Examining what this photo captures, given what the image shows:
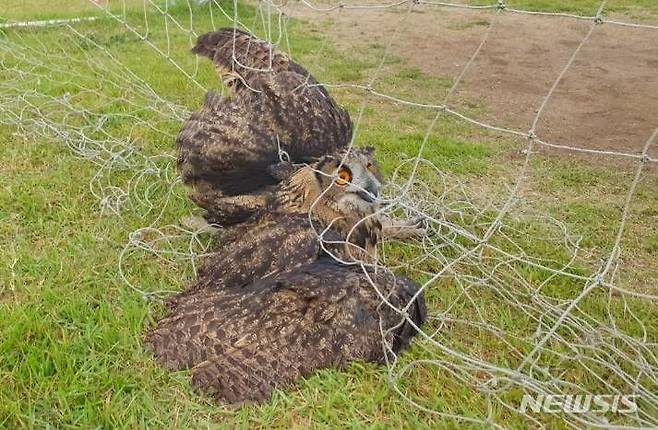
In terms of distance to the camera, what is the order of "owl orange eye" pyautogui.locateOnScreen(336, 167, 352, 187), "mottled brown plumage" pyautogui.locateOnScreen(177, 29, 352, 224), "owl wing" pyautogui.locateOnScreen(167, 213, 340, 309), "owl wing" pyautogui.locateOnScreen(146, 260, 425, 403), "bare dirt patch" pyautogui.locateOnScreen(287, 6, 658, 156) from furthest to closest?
"bare dirt patch" pyautogui.locateOnScreen(287, 6, 658, 156)
"mottled brown plumage" pyautogui.locateOnScreen(177, 29, 352, 224)
"owl orange eye" pyautogui.locateOnScreen(336, 167, 352, 187)
"owl wing" pyautogui.locateOnScreen(167, 213, 340, 309)
"owl wing" pyautogui.locateOnScreen(146, 260, 425, 403)

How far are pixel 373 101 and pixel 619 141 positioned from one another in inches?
74.7

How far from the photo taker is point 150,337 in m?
2.45

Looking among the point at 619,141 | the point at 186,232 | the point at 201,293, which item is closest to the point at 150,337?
the point at 201,293

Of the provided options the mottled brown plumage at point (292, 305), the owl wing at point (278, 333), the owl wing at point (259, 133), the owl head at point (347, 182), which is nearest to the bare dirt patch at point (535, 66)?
the owl wing at point (259, 133)

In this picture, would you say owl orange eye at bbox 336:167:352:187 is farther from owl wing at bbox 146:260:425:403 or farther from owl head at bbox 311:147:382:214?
owl wing at bbox 146:260:425:403

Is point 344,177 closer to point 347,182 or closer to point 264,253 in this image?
point 347,182

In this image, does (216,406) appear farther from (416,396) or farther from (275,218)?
→ (275,218)

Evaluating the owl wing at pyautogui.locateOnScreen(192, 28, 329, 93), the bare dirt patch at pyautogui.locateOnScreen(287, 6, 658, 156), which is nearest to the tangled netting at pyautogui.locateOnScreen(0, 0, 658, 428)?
the owl wing at pyautogui.locateOnScreen(192, 28, 329, 93)

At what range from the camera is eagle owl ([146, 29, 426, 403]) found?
7.50 ft

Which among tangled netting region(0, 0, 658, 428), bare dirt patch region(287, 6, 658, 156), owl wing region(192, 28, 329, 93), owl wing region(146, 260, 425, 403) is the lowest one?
bare dirt patch region(287, 6, 658, 156)

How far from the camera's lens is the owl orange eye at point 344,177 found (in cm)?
272

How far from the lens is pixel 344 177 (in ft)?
8.98

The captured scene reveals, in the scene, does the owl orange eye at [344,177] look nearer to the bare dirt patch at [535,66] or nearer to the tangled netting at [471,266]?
the tangled netting at [471,266]

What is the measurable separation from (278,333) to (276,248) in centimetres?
42
